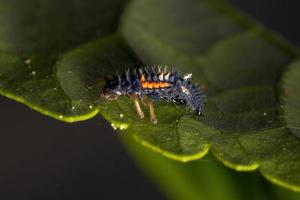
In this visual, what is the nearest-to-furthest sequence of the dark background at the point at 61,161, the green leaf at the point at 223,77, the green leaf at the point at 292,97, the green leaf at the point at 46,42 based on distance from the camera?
1. the green leaf at the point at 223,77
2. the green leaf at the point at 46,42
3. the green leaf at the point at 292,97
4. the dark background at the point at 61,161

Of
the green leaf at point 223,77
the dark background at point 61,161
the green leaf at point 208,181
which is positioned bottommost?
the dark background at point 61,161

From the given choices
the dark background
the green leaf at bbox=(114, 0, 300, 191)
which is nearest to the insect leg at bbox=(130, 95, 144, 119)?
the green leaf at bbox=(114, 0, 300, 191)

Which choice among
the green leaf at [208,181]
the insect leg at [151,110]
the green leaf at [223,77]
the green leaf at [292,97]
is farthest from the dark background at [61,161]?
the insect leg at [151,110]

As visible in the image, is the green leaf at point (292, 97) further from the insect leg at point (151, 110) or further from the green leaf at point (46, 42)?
the green leaf at point (46, 42)

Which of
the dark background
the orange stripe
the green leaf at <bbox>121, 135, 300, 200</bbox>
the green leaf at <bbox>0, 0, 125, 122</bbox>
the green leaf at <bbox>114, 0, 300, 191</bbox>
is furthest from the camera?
the dark background

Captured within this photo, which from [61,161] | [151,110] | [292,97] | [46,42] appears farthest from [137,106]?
[61,161]

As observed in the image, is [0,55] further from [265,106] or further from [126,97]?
[265,106]

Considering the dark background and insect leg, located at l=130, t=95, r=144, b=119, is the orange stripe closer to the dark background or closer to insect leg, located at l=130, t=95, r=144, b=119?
insect leg, located at l=130, t=95, r=144, b=119
